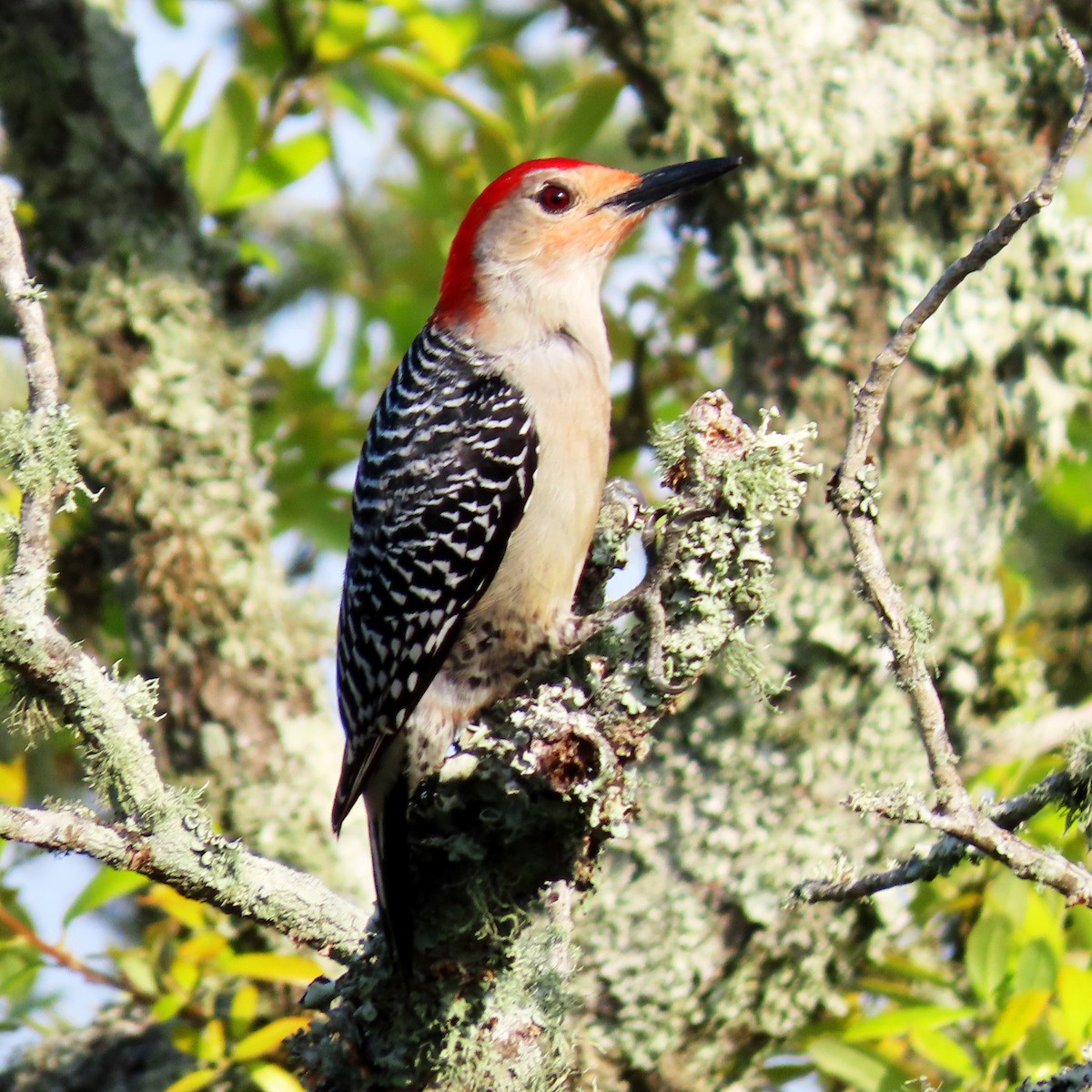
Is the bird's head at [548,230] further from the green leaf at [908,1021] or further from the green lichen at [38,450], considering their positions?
the green leaf at [908,1021]

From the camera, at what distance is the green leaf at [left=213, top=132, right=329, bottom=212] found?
5500 mm

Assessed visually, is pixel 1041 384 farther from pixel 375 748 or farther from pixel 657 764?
pixel 375 748

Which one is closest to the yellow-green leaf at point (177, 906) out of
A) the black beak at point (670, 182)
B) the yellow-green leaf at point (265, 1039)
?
the yellow-green leaf at point (265, 1039)

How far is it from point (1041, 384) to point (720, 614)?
2456mm

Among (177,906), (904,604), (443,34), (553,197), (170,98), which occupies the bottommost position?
(904,604)

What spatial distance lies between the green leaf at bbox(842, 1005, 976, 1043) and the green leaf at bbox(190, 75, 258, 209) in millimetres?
3722

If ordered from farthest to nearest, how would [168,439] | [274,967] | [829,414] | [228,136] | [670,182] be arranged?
1. [228,136]
2. [168,439]
3. [829,414]
4. [670,182]
5. [274,967]

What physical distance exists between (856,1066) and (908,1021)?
275mm

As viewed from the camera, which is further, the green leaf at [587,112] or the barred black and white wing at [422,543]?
the green leaf at [587,112]

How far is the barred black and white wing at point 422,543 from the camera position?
3.88 metres

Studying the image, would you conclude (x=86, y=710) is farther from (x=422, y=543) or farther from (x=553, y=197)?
(x=553, y=197)

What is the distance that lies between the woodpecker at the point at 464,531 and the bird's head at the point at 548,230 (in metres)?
0.10

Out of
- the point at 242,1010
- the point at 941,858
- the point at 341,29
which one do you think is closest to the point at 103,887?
the point at 242,1010

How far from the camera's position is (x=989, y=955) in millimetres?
3906
